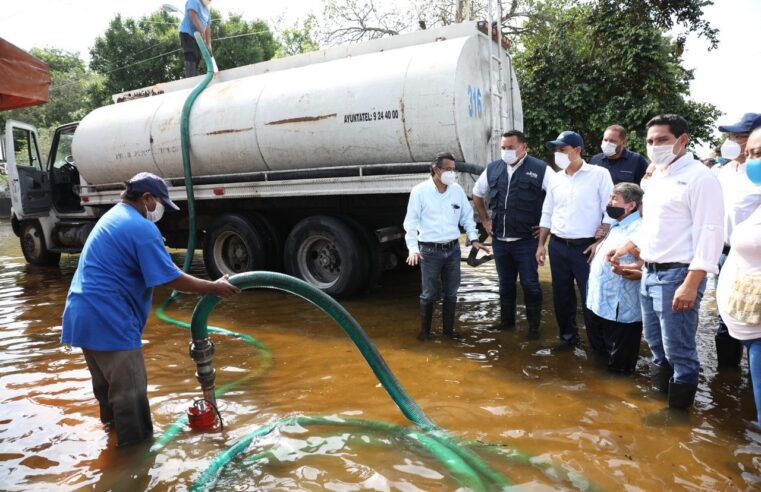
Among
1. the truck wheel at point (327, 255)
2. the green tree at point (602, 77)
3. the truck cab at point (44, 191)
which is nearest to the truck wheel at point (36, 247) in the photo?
the truck cab at point (44, 191)

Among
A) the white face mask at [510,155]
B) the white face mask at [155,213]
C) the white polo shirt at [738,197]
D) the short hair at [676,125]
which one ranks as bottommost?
the white polo shirt at [738,197]

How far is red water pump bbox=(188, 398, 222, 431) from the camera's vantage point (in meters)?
2.98

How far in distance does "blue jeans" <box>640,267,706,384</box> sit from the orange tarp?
4.97 meters

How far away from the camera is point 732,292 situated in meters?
2.32

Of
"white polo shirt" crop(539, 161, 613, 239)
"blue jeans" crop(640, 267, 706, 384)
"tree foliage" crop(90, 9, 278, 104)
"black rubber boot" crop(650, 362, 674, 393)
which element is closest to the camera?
"blue jeans" crop(640, 267, 706, 384)

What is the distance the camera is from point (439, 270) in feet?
15.1

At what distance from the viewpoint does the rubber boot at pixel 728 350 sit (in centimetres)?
374

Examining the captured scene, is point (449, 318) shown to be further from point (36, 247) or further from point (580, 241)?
point (36, 247)

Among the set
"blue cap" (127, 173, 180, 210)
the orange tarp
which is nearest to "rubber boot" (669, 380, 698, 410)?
"blue cap" (127, 173, 180, 210)

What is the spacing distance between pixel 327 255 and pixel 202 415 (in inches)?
131

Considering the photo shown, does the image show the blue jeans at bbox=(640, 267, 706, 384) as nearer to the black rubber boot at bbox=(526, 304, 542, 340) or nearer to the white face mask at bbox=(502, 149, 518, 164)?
the black rubber boot at bbox=(526, 304, 542, 340)

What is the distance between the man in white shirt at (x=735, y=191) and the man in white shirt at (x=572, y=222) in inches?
30.9

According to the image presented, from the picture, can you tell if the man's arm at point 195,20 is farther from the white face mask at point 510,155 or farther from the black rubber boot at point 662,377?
the black rubber boot at point 662,377

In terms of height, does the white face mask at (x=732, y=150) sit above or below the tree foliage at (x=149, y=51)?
below
